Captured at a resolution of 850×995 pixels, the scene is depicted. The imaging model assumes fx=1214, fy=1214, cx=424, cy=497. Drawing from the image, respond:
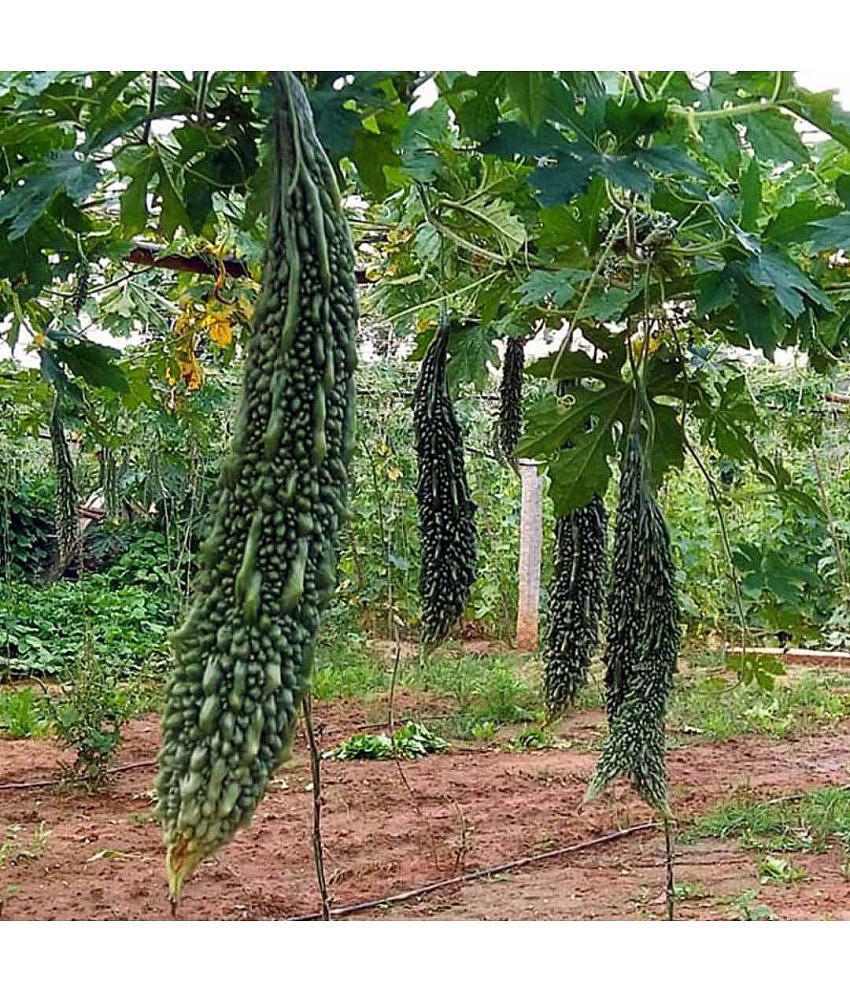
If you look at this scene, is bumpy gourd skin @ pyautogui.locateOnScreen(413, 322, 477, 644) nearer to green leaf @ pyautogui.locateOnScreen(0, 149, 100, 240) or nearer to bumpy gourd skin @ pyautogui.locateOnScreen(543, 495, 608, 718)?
bumpy gourd skin @ pyautogui.locateOnScreen(543, 495, 608, 718)

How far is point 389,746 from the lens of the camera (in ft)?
14.8

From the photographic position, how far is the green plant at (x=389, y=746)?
4.50 m

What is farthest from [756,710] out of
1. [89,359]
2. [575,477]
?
[89,359]

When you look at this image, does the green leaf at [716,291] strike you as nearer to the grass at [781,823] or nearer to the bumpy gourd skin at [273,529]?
the bumpy gourd skin at [273,529]

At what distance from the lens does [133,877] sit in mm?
3135

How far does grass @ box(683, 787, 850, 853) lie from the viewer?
348cm

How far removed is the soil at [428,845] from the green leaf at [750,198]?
1822 millimetres

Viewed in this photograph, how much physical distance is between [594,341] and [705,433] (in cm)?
32

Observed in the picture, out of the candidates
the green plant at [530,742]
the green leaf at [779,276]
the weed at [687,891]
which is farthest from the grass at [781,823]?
the green leaf at [779,276]

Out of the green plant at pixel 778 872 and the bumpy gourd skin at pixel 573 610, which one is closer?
the bumpy gourd skin at pixel 573 610

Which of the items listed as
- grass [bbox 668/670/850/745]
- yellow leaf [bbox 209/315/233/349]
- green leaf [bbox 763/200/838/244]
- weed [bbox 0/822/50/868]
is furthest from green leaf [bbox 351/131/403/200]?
grass [bbox 668/670/850/745]

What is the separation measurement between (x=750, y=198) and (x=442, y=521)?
1.90 feet
